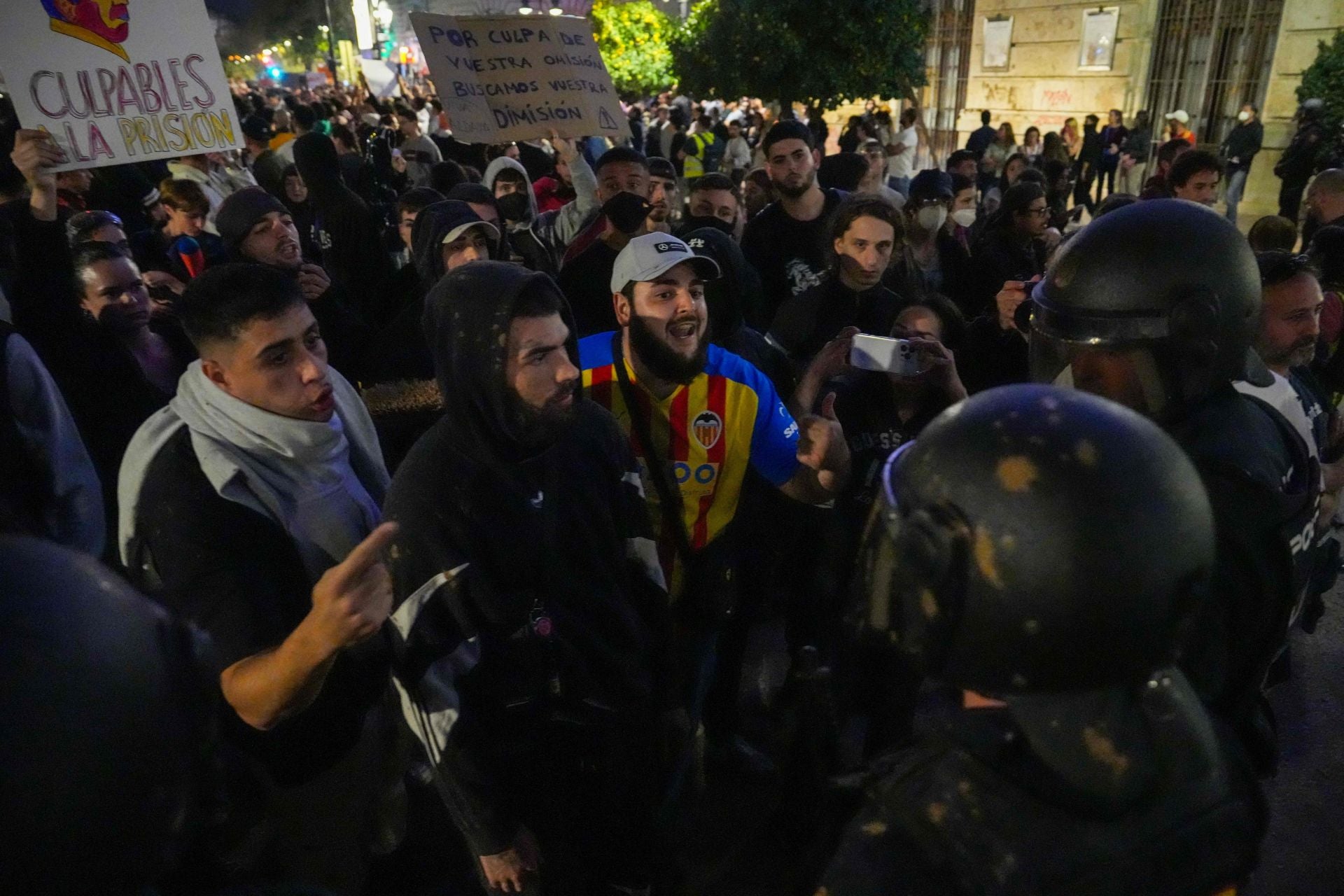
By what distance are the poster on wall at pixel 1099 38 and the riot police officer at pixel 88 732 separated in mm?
21706

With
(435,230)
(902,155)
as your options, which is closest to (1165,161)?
(902,155)

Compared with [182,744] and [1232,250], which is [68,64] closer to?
[182,744]

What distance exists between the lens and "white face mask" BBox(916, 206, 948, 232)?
493 centimetres

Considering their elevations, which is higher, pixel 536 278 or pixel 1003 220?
pixel 536 278

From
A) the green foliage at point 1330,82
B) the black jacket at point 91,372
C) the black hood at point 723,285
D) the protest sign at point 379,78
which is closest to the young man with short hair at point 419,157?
the black jacket at point 91,372

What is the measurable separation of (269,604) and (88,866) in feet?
3.36

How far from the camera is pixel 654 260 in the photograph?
2.68m

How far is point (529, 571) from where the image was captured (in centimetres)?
194

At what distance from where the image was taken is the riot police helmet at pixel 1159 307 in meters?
1.53

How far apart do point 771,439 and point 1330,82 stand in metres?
13.9

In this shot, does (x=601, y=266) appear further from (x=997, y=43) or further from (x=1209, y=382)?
(x=997, y=43)

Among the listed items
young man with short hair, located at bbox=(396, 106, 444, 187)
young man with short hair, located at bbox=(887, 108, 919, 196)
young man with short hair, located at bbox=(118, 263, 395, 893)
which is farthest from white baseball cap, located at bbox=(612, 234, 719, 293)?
young man with short hair, located at bbox=(396, 106, 444, 187)

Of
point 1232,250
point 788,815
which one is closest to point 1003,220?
point 1232,250

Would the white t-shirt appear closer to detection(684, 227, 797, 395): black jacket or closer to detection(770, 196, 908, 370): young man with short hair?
detection(770, 196, 908, 370): young man with short hair
